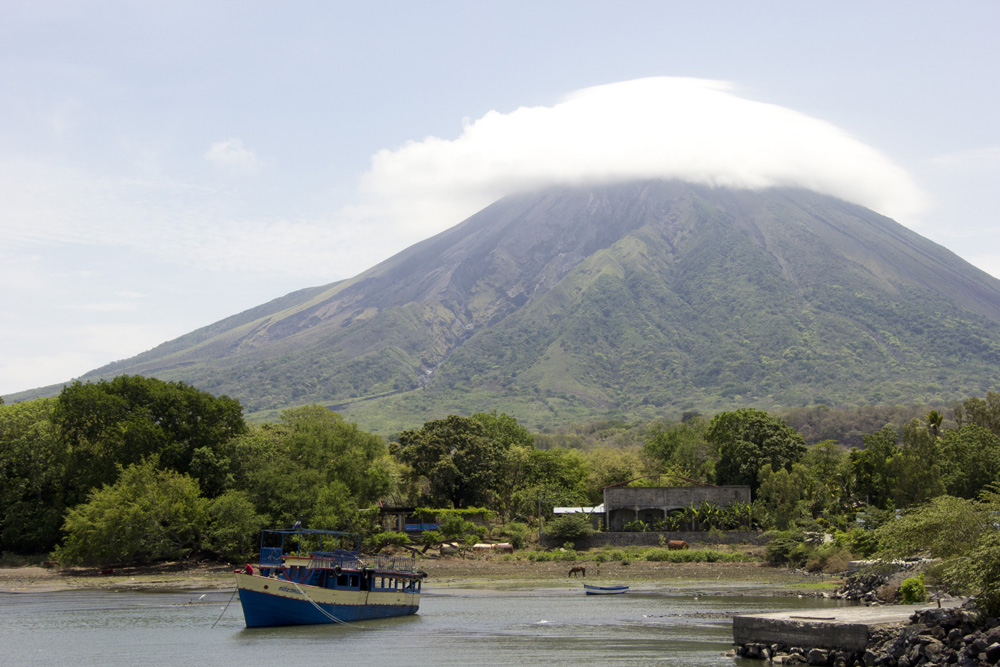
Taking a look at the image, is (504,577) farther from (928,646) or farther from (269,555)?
(928,646)

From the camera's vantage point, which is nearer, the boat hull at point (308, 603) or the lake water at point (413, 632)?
the lake water at point (413, 632)

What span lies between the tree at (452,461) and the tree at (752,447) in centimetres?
1849

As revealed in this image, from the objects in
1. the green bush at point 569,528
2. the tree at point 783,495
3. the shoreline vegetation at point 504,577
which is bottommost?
the shoreline vegetation at point 504,577

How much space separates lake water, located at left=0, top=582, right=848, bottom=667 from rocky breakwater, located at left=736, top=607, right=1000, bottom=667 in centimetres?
305

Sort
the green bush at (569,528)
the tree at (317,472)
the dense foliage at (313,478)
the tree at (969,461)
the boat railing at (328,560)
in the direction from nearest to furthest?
the boat railing at (328,560), the dense foliage at (313,478), the tree at (969,461), the tree at (317,472), the green bush at (569,528)

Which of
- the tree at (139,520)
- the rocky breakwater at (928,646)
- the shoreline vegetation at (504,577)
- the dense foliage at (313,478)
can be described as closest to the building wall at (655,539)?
the dense foliage at (313,478)

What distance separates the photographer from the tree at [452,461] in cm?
7638

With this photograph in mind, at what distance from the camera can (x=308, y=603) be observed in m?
39.1

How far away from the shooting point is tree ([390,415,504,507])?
3007 inches

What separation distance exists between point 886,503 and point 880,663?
43395mm

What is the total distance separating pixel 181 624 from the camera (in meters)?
37.7

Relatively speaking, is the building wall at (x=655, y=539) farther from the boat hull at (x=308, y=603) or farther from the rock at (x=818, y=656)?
the rock at (x=818, y=656)

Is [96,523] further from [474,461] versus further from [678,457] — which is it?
[678,457]

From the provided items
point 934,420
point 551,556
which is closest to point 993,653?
point 551,556
